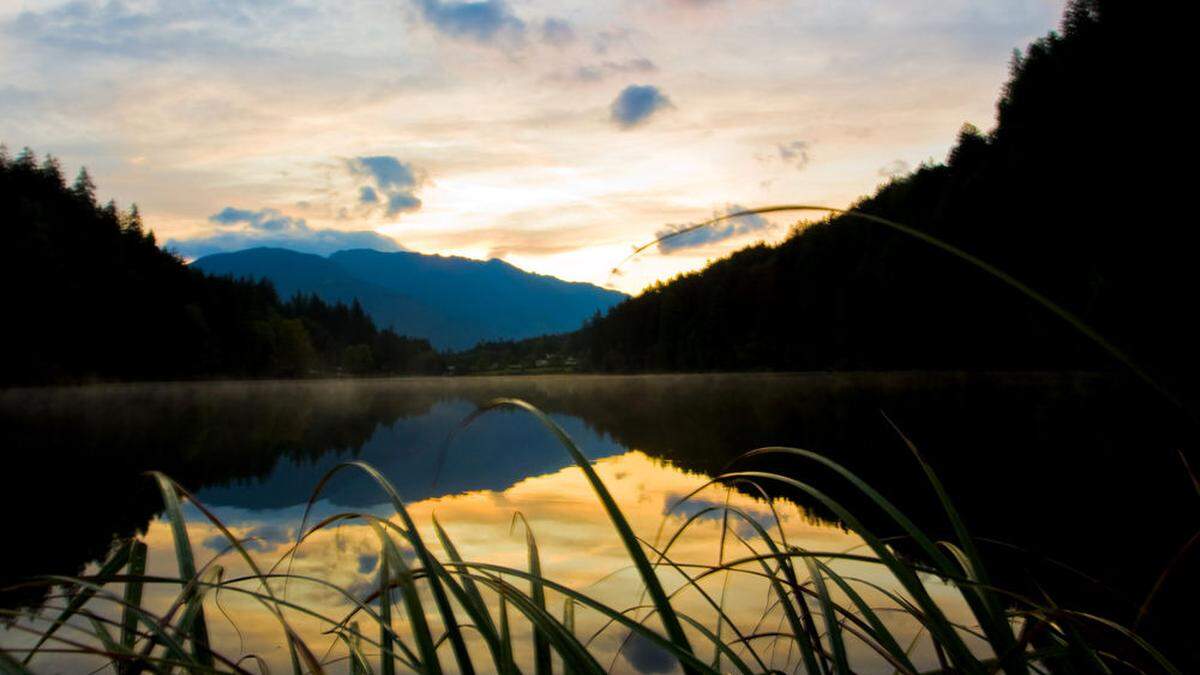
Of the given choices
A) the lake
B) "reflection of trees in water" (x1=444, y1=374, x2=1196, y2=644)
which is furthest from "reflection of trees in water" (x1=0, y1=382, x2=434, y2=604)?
"reflection of trees in water" (x1=444, y1=374, x2=1196, y2=644)

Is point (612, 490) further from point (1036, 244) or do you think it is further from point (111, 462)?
point (1036, 244)

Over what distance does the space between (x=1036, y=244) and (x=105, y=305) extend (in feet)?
196

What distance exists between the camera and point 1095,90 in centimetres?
1847

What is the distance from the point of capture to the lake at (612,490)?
4090 mm


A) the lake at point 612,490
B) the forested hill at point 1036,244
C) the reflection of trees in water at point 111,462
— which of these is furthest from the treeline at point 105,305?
the forested hill at point 1036,244

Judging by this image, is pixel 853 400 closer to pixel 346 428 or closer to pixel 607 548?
pixel 346 428

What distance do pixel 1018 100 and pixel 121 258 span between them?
62799 mm

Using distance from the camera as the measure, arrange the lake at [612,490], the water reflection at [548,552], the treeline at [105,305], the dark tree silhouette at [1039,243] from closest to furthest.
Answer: the water reflection at [548,552], the lake at [612,490], the dark tree silhouette at [1039,243], the treeline at [105,305]

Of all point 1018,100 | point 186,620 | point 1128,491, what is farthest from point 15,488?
point 1018,100

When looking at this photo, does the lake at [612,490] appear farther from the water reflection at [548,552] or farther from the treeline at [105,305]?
the treeline at [105,305]

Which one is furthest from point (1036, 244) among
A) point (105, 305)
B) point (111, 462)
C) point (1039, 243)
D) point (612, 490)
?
point (105, 305)

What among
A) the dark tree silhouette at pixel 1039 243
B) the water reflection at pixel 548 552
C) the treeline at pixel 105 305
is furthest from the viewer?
the treeline at pixel 105 305

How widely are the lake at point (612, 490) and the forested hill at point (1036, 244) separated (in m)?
1.53

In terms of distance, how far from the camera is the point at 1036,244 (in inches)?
950
